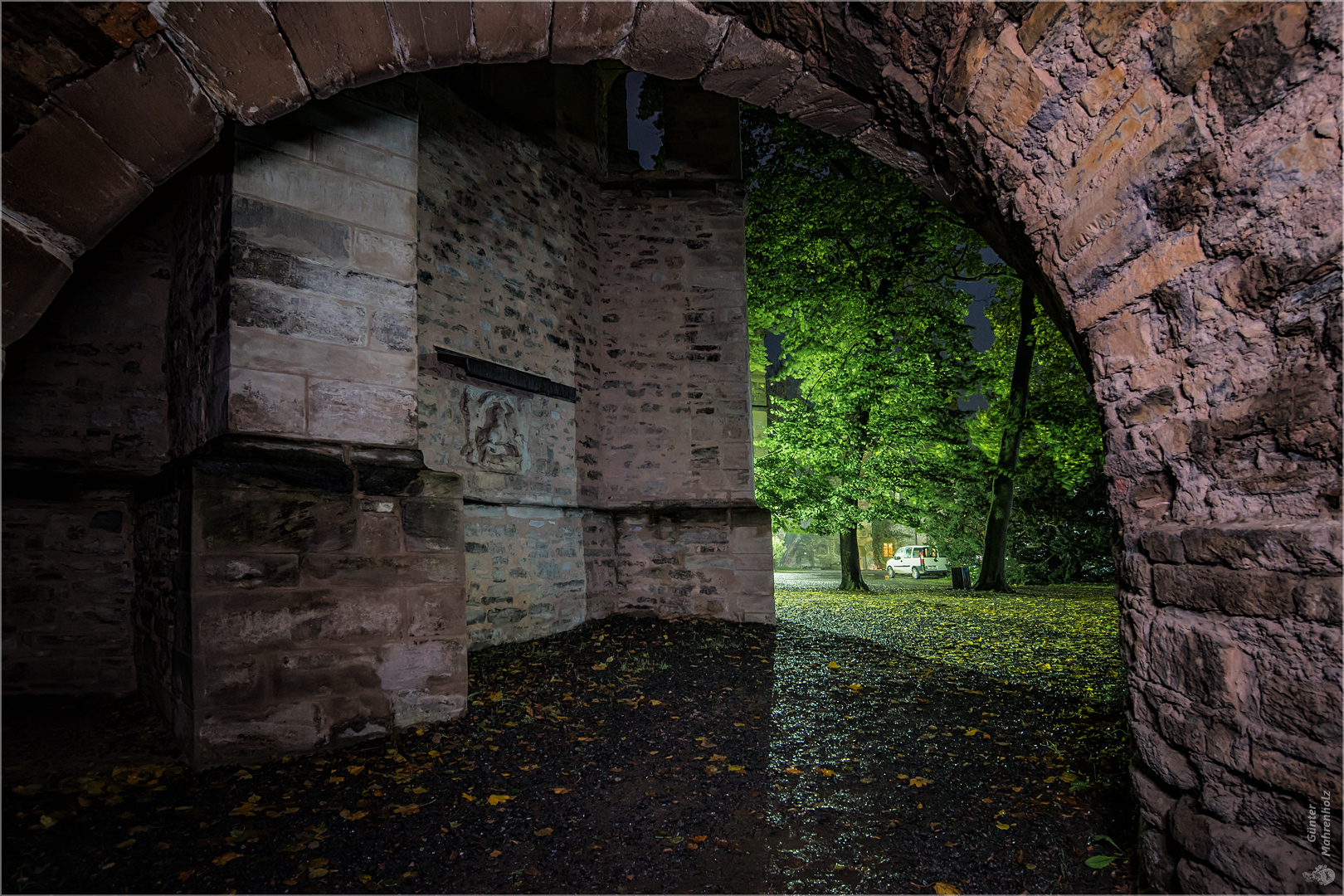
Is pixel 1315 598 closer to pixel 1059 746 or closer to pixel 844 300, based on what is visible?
pixel 1059 746

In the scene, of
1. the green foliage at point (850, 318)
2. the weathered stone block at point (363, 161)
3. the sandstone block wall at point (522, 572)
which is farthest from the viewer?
the green foliage at point (850, 318)

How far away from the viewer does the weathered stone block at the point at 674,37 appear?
7.32 ft

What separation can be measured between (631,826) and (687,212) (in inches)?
306

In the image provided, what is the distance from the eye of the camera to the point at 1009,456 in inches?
523

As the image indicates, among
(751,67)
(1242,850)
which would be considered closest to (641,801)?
(1242,850)

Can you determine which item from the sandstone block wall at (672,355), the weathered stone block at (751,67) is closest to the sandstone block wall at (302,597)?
the weathered stone block at (751,67)

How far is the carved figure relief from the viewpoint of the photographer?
6.77 meters

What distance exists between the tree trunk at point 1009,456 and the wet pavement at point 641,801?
28.9 ft

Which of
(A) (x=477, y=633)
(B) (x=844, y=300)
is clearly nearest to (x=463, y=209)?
(A) (x=477, y=633)

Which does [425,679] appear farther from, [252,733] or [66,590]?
[66,590]

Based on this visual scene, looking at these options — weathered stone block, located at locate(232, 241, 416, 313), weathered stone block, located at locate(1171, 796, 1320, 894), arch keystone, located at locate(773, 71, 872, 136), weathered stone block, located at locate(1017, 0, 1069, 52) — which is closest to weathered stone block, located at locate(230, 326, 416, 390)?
weathered stone block, located at locate(232, 241, 416, 313)

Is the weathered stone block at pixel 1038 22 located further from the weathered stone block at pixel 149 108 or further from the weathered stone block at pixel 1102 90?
the weathered stone block at pixel 149 108

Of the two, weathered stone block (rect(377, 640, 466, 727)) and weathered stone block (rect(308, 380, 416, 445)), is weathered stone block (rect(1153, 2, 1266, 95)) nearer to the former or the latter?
weathered stone block (rect(308, 380, 416, 445))

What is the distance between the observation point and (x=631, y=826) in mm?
2797
